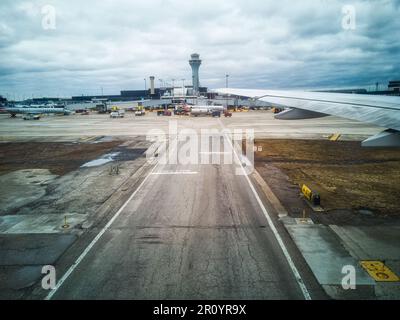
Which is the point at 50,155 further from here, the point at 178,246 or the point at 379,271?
the point at 379,271

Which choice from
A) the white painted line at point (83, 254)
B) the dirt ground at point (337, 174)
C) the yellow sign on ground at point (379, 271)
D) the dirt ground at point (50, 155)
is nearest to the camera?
the white painted line at point (83, 254)

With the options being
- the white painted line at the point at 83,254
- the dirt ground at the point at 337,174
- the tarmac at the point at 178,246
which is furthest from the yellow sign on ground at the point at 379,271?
the white painted line at the point at 83,254

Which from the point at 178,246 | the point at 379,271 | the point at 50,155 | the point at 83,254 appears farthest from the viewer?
the point at 50,155

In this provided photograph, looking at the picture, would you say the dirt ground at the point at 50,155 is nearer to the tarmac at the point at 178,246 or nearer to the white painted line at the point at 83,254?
the tarmac at the point at 178,246

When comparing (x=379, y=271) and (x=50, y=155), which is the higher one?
(x=50, y=155)

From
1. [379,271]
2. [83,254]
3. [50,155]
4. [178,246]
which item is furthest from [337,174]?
[50,155]

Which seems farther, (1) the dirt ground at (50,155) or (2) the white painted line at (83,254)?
(1) the dirt ground at (50,155)

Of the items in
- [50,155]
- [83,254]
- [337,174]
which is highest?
[50,155]
